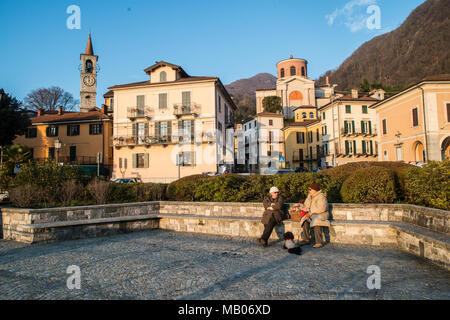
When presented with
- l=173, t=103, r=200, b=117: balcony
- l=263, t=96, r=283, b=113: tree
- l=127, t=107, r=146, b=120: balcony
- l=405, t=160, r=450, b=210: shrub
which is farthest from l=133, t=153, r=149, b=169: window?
l=263, t=96, r=283, b=113: tree

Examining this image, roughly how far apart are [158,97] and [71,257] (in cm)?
2623

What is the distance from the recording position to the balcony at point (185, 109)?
29.1 m

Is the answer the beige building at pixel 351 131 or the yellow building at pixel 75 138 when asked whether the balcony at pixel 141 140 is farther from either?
the beige building at pixel 351 131

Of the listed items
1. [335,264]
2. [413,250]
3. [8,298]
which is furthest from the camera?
[413,250]

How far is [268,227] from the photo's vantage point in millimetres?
6949

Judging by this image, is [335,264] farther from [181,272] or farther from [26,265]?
[26,265]

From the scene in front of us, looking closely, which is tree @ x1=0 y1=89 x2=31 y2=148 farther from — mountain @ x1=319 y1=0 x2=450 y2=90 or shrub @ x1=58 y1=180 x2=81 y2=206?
mountain @ x1=319 y1=0 x2=450 y2=90

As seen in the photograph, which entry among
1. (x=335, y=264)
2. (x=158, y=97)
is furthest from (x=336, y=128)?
(x=335, y=264)

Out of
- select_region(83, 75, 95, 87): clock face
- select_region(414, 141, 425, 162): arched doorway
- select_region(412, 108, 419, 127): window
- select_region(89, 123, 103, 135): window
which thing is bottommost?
select_region(414, 141, 425, 162): arched doorway

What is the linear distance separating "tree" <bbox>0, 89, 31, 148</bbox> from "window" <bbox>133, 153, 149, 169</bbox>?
12398 millimetres

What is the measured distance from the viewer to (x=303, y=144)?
156ft

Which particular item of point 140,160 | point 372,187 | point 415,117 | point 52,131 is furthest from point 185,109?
point 372,187

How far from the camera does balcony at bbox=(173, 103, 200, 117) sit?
29094mm

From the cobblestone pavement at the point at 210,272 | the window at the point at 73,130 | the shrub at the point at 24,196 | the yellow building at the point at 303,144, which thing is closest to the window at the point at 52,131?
the window at the point at 73,130
